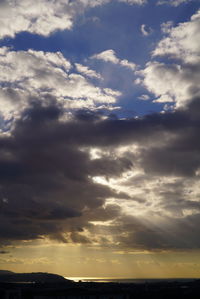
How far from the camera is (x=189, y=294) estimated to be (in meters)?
143

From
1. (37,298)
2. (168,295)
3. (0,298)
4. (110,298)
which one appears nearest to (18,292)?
(37,298)

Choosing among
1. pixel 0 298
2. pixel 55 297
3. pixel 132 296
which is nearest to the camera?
pixel 55 297

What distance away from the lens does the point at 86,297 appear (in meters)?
103

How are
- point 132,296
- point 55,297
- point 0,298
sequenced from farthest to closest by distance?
point 132,296, point 0,298, point 55,297

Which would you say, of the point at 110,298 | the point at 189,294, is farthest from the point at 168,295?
the point at 110,298

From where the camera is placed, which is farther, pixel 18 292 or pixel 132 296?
pixel 132 296

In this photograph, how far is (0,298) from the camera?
385 feet

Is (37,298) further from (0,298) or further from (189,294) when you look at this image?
(189,294)

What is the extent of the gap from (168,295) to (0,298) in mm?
68910

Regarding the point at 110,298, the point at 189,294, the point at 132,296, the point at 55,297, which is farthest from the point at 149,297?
the point at 55,297

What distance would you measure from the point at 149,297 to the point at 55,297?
51.4m

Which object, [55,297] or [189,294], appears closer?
[55,297]

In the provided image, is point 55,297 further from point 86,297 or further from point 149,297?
point 149,297

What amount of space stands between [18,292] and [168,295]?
67.9 m
